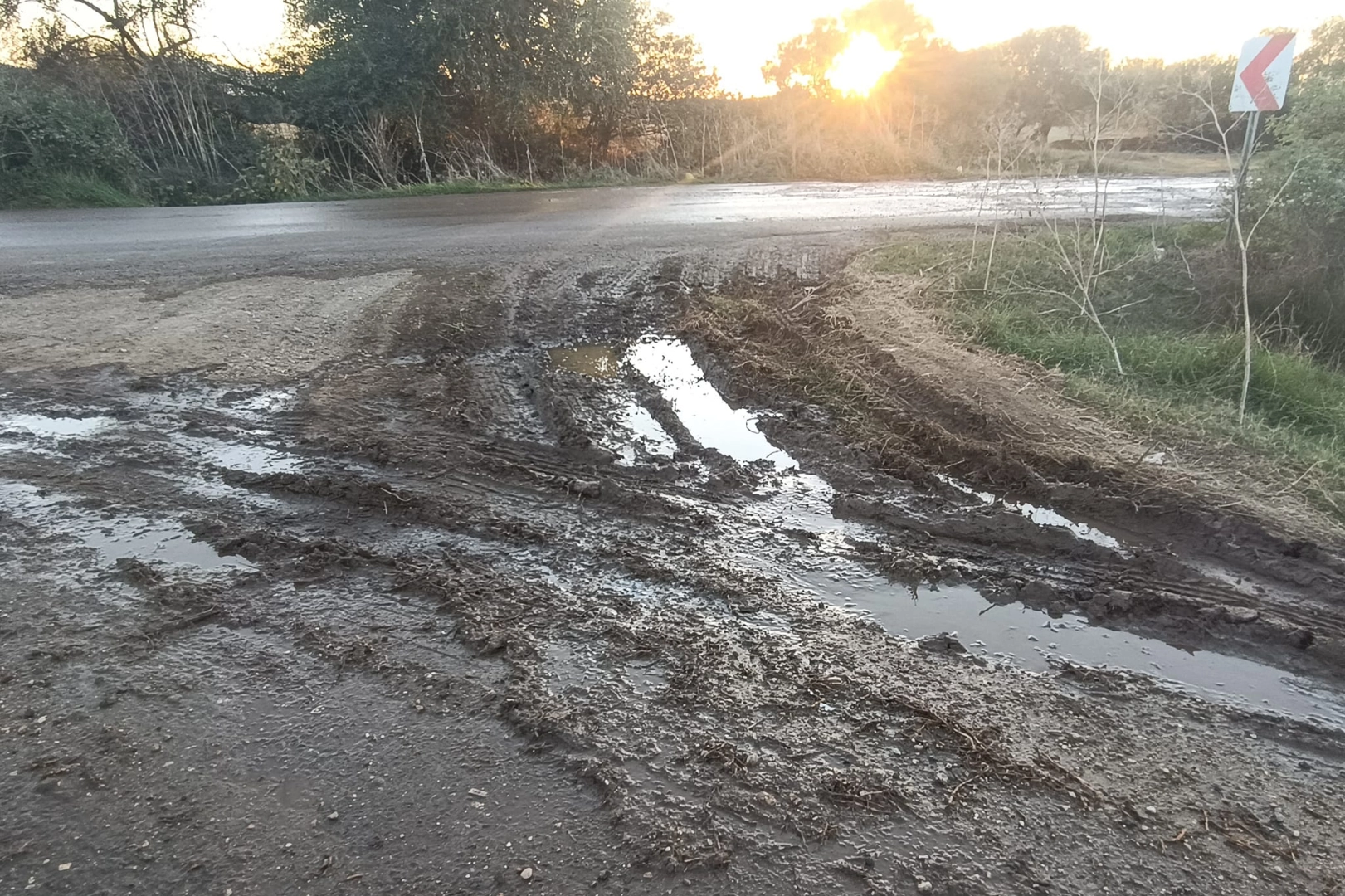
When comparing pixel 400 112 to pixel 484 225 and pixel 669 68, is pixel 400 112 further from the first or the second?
pixel 484 225

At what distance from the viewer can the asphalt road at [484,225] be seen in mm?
9016

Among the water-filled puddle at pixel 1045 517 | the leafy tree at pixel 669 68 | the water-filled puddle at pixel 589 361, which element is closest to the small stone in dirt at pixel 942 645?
the water-filled puddle at pixel 1045 517

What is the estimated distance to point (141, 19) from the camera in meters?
19.2

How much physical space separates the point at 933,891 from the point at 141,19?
24702 mm

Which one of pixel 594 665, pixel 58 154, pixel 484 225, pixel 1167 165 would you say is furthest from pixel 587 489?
pixel 1167 165

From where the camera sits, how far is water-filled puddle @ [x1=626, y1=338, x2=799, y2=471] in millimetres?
4824

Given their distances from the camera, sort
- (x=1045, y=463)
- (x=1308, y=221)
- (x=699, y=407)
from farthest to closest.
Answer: (x=1308, y=221)
(x=699, y=407)
(x=1045, y=463)

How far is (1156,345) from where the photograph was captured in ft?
21.2

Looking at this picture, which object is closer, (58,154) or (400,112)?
(58,154)

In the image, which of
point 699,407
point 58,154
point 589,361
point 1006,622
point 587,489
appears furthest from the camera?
point 58,154

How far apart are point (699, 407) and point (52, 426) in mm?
4083

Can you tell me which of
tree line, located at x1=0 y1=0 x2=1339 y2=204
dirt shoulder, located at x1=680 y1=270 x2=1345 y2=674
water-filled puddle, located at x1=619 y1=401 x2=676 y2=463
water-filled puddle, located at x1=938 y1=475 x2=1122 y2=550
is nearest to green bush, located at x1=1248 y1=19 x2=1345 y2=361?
dirt shoulder, located at x1=680 y1=270 x2=1345 y2=674

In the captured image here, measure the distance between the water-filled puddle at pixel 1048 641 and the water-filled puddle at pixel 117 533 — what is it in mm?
2725

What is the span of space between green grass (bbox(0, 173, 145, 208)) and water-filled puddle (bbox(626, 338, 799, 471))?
47.5 ft
